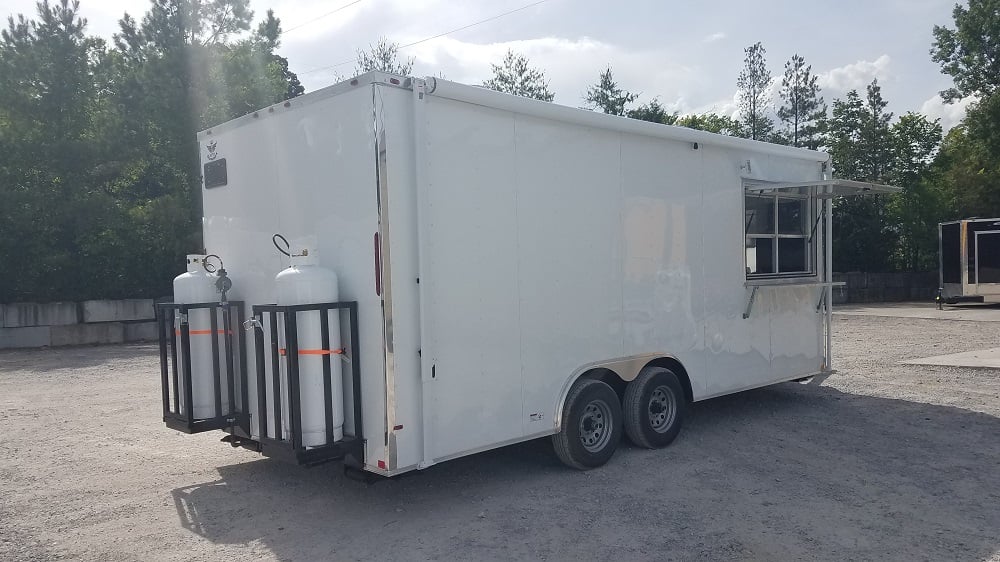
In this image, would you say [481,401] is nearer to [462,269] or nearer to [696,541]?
[462,269]

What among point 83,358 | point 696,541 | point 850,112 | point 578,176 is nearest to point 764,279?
point 578,176

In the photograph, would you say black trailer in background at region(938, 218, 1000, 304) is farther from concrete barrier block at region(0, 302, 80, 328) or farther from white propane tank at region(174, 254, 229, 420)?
concrete barrier block at region(0, 302, 80, 328)

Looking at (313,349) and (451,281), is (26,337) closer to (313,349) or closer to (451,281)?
(313,349)

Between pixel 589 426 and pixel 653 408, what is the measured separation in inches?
32.7

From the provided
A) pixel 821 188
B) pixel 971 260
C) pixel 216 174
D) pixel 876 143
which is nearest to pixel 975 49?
pixel 876 143

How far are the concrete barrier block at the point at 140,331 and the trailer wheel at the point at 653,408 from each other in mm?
14680

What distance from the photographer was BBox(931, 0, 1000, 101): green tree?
A: 30.4 meters

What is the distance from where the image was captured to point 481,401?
5.21m

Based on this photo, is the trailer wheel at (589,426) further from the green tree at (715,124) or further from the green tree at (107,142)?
the green tree at (715,124)

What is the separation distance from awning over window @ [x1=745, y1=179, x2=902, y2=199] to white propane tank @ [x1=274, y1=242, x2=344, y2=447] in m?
4.57

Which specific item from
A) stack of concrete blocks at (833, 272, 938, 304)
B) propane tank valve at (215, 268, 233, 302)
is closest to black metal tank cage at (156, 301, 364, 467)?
propane tank valve at (215, 268, 233, 302)

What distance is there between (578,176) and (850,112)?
3032 cm

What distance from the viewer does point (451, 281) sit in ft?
16.5

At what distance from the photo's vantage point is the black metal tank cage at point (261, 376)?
15.5 feet
